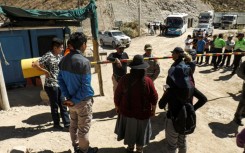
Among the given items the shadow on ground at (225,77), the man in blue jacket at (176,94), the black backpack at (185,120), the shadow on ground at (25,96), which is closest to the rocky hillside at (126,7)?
the shadow on ground at (225,77)

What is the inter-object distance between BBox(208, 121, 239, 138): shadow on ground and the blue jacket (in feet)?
11.5

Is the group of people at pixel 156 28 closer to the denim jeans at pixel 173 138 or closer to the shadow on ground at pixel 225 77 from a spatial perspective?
the shadow on ground at pixel 225 77

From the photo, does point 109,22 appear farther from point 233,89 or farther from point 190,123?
point 190,123

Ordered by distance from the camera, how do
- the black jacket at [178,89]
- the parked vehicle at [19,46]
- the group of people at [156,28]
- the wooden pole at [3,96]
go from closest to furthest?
the black jacket at [178,89] → the wooden pole at [3,96] → the parked vehicle at [19,46] → the group of people at [156,28]

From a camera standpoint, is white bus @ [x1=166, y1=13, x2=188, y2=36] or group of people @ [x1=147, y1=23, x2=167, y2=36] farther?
group of people @ [x1=147, y1=23, x2=167, y2=36]

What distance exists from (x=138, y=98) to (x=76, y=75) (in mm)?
1095

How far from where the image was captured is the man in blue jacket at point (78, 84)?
388 cm

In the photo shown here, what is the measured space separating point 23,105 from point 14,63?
8.27 ft

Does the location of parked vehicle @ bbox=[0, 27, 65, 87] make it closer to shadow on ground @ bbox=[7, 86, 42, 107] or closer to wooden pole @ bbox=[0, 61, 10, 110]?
shadow on ground @ bbox=[7, 86, 42, 107]

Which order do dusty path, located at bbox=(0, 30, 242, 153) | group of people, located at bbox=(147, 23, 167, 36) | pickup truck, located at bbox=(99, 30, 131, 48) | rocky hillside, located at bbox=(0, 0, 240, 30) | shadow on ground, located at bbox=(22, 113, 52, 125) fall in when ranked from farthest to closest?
rocky hillside, located at bbox=(0, 0, 240, 30) → group of people, located at bbox=(147, 23, 167, 36) → pickup truck, located at bbox=(99, 30, 131, 48) → shadow on ground, located at bbox=(22, 113, 52, 125) → dusty path, located at bbox=(0, 30, 242, 153)

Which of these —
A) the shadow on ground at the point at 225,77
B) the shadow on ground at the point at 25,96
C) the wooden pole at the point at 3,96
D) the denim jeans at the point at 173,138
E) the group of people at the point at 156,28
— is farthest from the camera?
the group of people at the point at 156,28

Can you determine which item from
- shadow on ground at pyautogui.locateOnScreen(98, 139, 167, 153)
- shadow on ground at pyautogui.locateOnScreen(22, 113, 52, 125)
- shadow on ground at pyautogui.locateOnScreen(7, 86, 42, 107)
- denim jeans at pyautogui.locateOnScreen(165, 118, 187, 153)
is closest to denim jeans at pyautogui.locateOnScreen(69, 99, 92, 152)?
shadow on ground at pyautogui.locateOnScreen(98, 139, 167, 153)

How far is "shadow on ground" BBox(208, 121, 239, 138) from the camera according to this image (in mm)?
5694

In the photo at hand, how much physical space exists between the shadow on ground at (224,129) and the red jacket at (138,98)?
8.68 ft
